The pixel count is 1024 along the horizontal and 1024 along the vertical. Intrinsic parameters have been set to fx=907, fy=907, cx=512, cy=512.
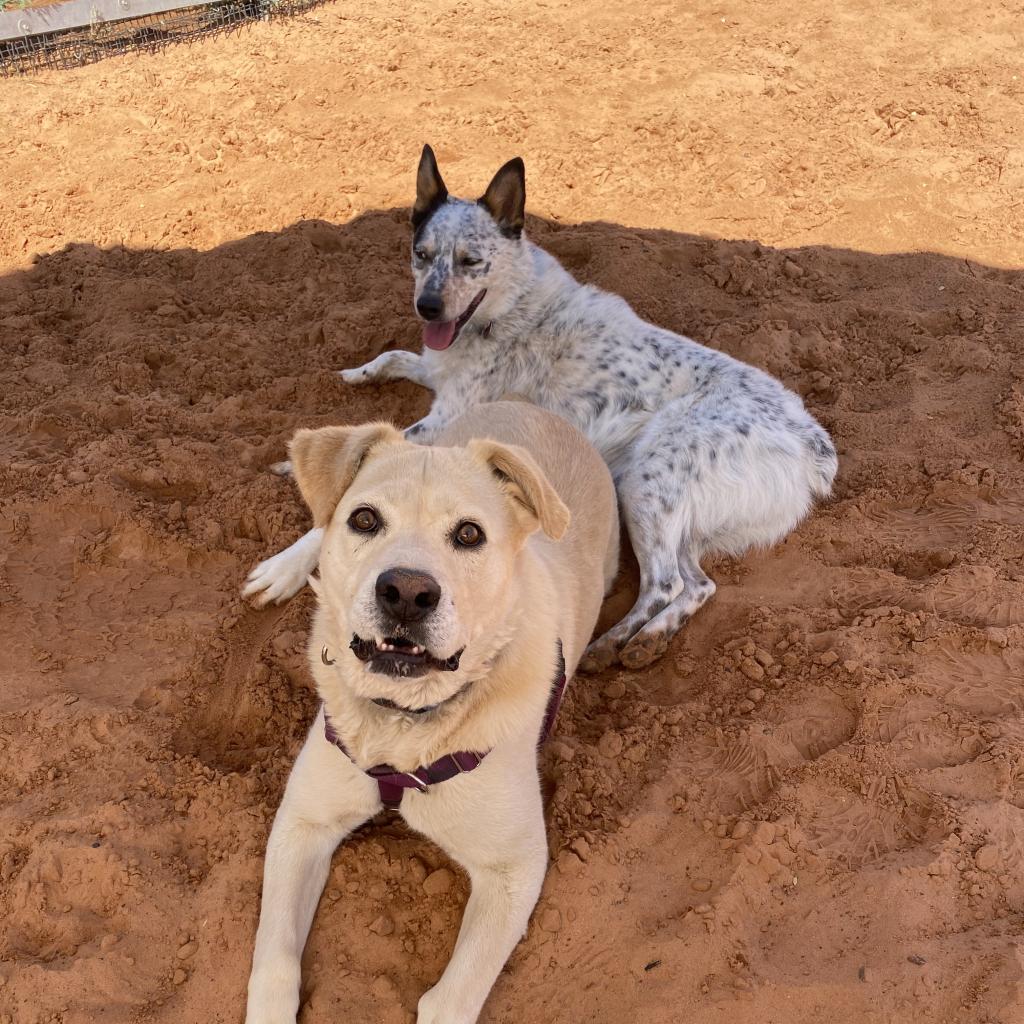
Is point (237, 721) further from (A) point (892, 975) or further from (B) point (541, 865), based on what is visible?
(A) point (892, 975)

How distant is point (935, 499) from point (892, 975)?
2.41m

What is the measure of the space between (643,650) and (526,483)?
1.34 meters

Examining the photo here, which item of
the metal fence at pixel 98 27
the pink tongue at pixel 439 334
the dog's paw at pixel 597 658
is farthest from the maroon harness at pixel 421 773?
the metal fence at pixel 98 27

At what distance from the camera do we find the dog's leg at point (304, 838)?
247 centimetres

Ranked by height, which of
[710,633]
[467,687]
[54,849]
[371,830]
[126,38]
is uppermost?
[126,38]

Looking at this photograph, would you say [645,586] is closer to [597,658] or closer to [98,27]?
[597,658]

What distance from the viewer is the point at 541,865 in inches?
103

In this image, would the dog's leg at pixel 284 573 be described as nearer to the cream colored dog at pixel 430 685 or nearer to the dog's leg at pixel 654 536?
the cream colored dog at pixel 430 685

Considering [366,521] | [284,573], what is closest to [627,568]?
[284,573]

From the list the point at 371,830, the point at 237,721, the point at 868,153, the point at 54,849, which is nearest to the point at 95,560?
the point at 237,721

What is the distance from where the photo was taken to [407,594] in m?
2.17

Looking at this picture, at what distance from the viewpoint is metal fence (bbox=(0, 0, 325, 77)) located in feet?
23.7

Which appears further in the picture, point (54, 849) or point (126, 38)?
point (126, 38)

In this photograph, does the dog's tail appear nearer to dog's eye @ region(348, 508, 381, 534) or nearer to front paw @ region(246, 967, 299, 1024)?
dog's eye @ region(348, 508, 381, 534)
